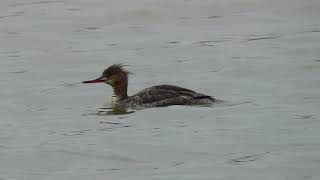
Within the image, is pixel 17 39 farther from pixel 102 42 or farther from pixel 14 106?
pixel 14 106

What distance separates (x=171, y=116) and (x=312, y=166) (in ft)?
9.95

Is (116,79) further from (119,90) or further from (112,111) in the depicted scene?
(112,111)

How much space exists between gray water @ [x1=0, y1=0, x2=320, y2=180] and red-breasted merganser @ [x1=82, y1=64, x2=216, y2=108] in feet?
0.44

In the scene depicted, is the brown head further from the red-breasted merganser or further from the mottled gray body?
the mottled gray body

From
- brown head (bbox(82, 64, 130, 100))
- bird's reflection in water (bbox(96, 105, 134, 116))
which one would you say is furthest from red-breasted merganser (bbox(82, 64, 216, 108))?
bird's reflection in water (bbox(96, 105, 134, 116))

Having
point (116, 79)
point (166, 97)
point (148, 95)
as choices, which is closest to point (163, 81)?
point (116, 79)

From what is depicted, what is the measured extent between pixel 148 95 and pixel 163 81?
180 cm

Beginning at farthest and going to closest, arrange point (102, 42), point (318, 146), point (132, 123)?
point (102, 42) → point (132, 123) → point (318, 146)

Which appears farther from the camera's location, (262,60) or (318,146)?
(262,60)

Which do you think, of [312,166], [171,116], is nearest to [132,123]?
[171,116]

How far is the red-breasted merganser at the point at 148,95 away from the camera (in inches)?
637

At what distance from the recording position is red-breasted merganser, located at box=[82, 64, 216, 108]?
1619 cm

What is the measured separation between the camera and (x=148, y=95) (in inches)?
650

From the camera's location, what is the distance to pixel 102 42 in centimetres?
2066
